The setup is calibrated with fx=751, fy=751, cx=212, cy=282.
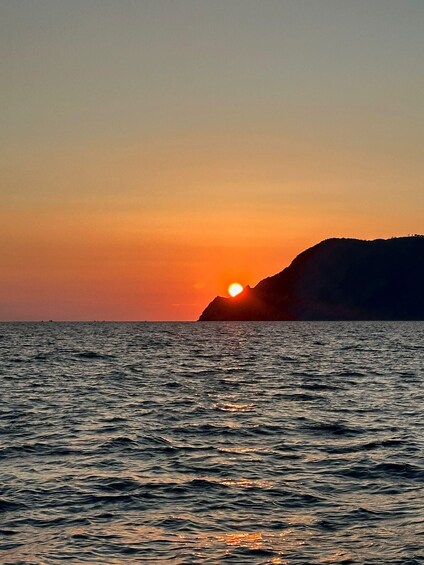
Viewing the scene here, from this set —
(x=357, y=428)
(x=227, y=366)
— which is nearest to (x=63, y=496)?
(x=357, y=428)

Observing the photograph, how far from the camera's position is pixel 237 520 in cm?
1775

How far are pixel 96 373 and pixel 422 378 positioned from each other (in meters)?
26.3

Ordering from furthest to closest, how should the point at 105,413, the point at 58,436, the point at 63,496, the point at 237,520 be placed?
1. the point at 105,413
2. the point at 58,436
3. the point at 63,496
4. the point at 237,520

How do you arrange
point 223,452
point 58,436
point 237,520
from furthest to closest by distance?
point 58,436
point 223,452
point 237,520

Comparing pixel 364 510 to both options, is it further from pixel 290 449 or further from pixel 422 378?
pixel 422 378

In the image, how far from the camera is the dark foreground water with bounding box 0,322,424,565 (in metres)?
15.8

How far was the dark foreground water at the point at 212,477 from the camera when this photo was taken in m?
15.8

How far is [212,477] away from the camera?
22234mm

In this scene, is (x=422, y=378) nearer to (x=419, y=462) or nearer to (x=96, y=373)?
(x=96, y=373)

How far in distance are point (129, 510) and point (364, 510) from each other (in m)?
5.82

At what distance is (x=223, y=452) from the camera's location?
1027 inches

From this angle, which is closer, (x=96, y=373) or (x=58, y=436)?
(x=58, y=436)

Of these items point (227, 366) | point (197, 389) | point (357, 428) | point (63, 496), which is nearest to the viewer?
point (63, 496)

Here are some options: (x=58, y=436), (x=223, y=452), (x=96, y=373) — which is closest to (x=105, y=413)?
(x=58, y=436)
